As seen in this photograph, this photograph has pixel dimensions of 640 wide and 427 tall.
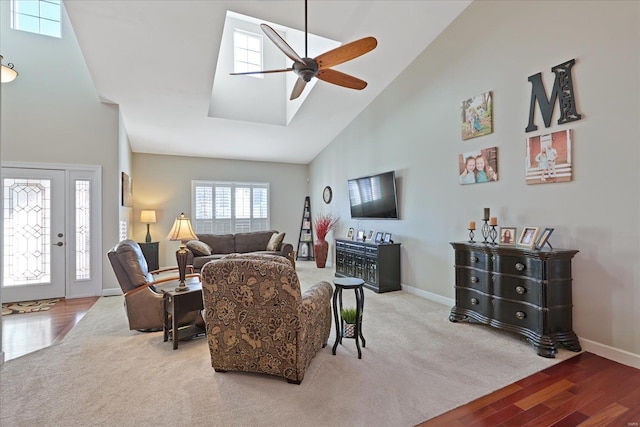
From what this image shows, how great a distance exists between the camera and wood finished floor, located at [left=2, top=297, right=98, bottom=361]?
3.06 meters

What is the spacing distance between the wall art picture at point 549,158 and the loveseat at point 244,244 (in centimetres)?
455

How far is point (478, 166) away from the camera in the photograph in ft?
13.1

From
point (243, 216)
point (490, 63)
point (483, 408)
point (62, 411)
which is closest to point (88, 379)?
point (62, 411)

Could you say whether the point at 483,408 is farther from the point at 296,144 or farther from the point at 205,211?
the point at 205,211

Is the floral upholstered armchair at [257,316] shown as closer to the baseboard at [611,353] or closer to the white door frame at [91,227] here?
the baseboard at [611,353]

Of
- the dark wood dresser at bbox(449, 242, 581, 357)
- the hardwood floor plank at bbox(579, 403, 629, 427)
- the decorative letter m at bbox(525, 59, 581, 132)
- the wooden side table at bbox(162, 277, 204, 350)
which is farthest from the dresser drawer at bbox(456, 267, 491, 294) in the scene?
the wooden side table at bbox(162, 277, 204, 350)

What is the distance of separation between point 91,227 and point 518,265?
20.1 ft

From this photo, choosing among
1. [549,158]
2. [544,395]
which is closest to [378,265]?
[549,158]

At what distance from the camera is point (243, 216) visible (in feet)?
27.3

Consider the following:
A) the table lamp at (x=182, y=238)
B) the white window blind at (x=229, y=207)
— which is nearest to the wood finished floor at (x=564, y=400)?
the table lamp at (x=182, y=238)

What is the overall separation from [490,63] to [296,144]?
4.70 meters

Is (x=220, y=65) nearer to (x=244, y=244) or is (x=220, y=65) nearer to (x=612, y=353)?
(x=244, y=244)

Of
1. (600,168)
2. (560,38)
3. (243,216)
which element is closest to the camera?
(600,168)

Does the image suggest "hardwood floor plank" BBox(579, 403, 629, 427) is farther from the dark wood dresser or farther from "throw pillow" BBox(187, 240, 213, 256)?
"throw pillow" BBox(187, 240, 213, 256)
